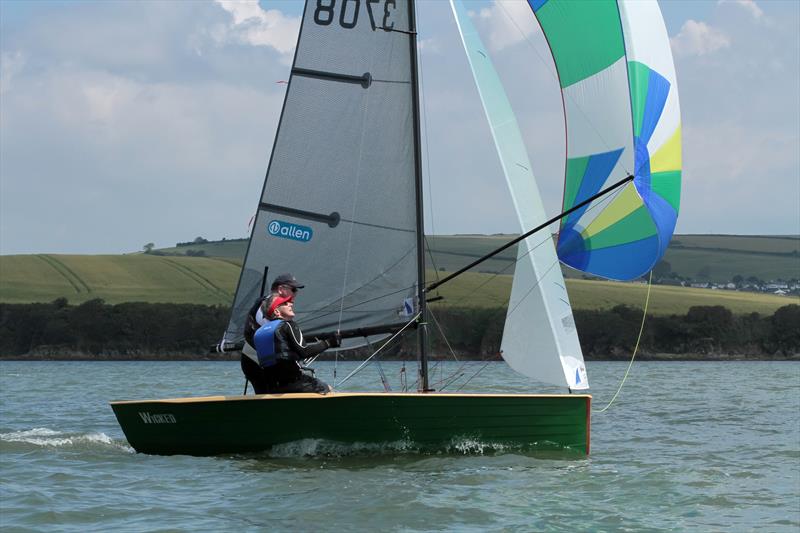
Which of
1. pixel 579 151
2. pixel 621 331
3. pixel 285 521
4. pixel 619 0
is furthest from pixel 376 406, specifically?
pixel 621 331

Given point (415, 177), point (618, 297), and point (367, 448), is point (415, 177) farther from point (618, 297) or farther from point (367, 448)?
point (618, 297)

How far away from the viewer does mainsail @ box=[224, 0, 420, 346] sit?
14.4 metres

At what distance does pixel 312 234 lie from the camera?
47.6 feet

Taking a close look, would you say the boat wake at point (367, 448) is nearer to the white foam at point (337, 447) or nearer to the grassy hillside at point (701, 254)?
the white foam at point (337, 447)

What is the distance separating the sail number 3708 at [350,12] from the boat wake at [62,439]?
225 inches

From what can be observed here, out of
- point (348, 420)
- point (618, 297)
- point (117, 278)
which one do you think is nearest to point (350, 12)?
point (348, 420)

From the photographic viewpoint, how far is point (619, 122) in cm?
1410

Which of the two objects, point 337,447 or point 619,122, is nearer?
point 337,447

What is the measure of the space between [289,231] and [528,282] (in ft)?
9.81

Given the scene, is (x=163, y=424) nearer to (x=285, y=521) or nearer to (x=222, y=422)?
(x=222, y=422)

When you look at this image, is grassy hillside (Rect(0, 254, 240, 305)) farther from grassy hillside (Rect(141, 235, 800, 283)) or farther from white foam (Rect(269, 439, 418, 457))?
white foam (Rect(269, 439, 418, 457))

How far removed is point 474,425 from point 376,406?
1.18m

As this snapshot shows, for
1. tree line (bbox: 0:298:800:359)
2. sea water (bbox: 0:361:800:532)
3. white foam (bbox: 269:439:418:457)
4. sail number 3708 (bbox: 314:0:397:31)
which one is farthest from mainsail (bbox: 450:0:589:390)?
tree line (bbox: 0:298:800:359)

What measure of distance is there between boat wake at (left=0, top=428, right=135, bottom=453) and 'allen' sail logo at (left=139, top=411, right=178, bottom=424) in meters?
1.14
